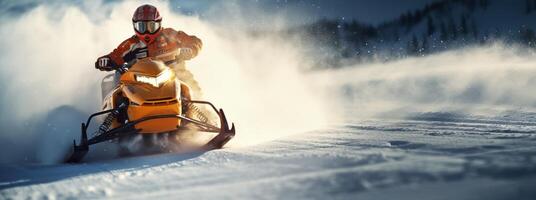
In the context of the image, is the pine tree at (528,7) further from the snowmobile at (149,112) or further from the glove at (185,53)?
the snowmobile at (149,112)

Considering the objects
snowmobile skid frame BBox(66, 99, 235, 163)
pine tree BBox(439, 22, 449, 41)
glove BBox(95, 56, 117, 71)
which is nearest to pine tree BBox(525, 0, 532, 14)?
pine tree BBox(439, 22, 449, 41)

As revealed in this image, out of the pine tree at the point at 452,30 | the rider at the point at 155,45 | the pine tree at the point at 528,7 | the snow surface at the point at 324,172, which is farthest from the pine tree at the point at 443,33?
the snow surface at the point at 324,172

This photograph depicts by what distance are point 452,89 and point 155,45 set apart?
9053mm

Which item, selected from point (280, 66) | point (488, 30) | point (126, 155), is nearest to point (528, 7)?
point (488, 30)

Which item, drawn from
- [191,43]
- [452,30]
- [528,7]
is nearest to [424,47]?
[452,30]

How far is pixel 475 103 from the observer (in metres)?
12.6

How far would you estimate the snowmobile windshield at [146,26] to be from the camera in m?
8.87

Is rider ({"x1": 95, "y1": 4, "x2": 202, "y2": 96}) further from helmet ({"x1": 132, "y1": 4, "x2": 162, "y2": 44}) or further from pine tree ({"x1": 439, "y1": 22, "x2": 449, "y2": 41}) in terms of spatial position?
pine tree ({"x1": 439, "y1": 22, "x2": 449, "y2": 41})

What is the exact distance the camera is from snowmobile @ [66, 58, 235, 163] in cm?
720

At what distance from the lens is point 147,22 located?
885cm

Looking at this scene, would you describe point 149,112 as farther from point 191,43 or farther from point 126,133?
point 191,43

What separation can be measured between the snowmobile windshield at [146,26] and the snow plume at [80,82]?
159 cm

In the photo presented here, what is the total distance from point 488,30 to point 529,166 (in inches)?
2474

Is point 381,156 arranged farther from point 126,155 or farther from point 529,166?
point 126,155
